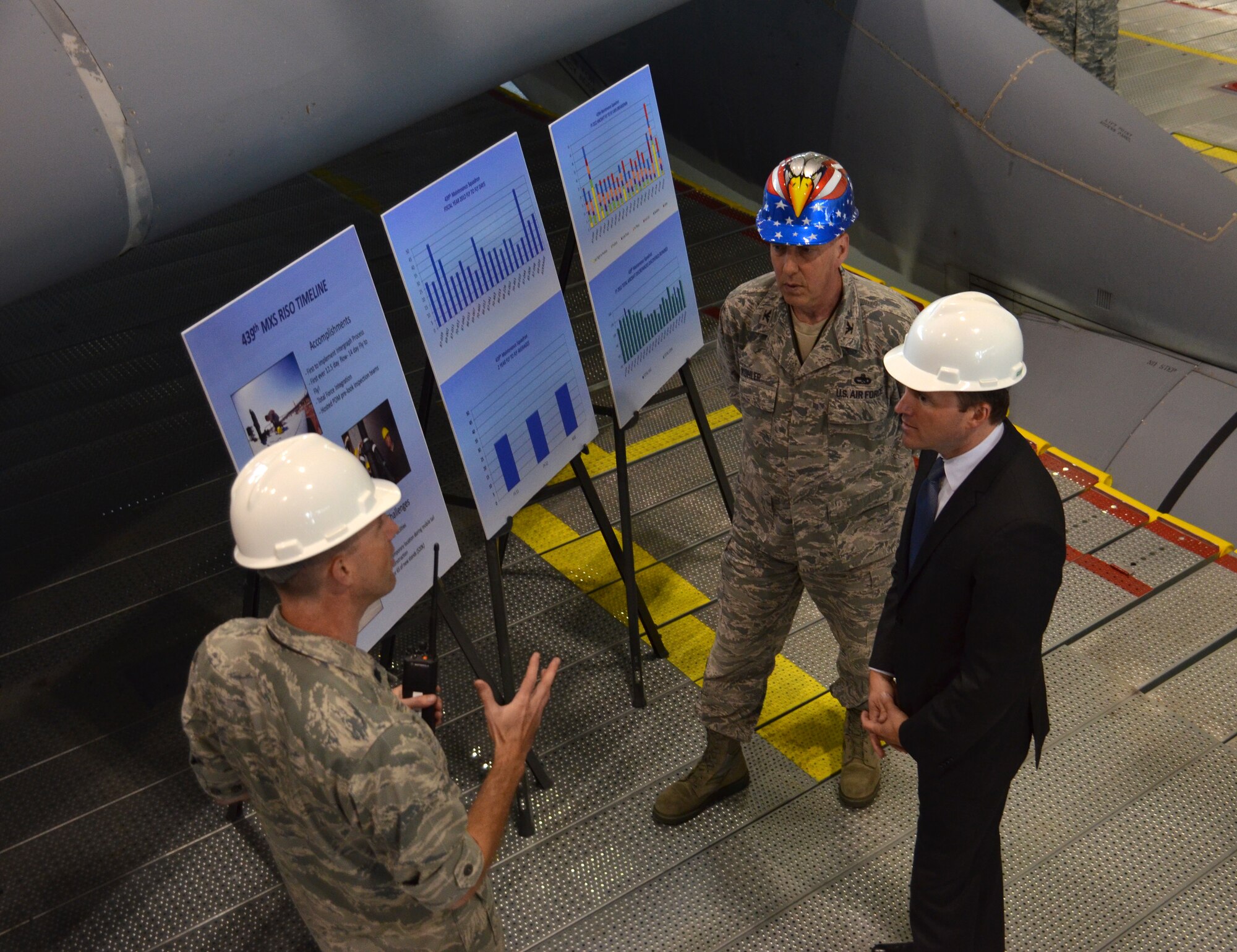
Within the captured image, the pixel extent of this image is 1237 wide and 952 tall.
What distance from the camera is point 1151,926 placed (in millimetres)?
3180

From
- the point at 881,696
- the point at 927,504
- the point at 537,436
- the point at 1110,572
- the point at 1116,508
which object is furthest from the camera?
the point at 1116,508

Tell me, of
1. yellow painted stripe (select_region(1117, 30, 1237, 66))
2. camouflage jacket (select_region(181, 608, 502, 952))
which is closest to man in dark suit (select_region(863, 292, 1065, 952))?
camouflage jacket (select_region(181, 608, 502, 952))

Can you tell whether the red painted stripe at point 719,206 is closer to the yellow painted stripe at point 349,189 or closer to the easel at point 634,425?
the yellow painted stripe at point 349,189

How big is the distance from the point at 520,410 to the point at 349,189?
5.60 m

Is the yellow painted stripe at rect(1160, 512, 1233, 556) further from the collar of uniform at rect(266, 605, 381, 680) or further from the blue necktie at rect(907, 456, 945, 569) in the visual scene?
the collar of uniform at rect(266, 605, 381, 680)

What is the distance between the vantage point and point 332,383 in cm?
278

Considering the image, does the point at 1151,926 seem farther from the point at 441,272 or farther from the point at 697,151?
the point at 697,151

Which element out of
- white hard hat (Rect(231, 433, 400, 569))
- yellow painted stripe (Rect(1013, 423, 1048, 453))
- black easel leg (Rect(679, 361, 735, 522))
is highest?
white hard hat (Rect(231, 433, 400, 569))

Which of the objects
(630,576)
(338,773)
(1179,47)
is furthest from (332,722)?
(1179,47)

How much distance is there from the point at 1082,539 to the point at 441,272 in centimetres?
323

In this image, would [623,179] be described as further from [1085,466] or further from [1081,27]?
[1081,27]

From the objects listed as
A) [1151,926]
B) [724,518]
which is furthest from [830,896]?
[724,518]

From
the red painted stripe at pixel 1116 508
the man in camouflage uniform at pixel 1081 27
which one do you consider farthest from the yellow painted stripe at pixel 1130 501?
the man in camouflage uniform at pixel 1081 27

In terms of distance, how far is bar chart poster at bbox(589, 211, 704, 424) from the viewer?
3.76 m
